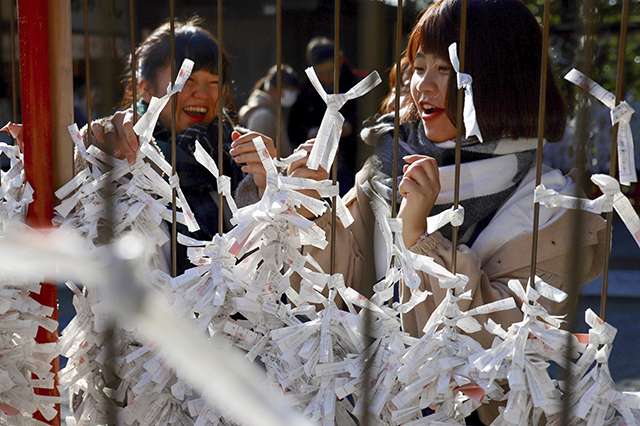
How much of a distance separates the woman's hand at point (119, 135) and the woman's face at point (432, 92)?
1.79ft

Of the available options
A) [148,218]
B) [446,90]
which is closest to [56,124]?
[148,218]

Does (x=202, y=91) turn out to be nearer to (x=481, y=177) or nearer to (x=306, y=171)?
(x=306, y=171)

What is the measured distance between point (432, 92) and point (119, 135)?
605 millimetres

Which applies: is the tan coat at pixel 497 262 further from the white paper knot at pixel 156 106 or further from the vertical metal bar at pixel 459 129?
the white paper knot at pixel 156 106

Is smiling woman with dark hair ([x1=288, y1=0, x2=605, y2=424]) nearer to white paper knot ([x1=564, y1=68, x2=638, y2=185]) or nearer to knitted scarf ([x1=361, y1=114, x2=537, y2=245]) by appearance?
knitted scarf ([x1=361, y1=114, x2=537, y2=245])

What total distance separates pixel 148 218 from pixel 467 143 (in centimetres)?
63

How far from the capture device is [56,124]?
130 cm

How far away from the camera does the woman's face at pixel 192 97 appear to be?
177 centimetres

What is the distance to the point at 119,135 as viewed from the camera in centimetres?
125

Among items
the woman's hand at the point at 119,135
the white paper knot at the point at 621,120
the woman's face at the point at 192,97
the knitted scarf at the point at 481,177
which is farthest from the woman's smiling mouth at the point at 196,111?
the white paper knot at the point at 621,120

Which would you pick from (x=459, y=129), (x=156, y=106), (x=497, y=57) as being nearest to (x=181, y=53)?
(x=156, y=106)

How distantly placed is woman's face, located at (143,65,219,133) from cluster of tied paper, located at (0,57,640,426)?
50 cm

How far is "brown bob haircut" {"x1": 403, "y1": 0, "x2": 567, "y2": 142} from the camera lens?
45.5 inches

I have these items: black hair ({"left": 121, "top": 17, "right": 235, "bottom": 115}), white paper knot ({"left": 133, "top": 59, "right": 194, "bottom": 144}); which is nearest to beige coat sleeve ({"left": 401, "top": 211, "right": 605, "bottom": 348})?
white paper knot ({"left": 133, "top": 59, "right": 194, "bottom": 144})
